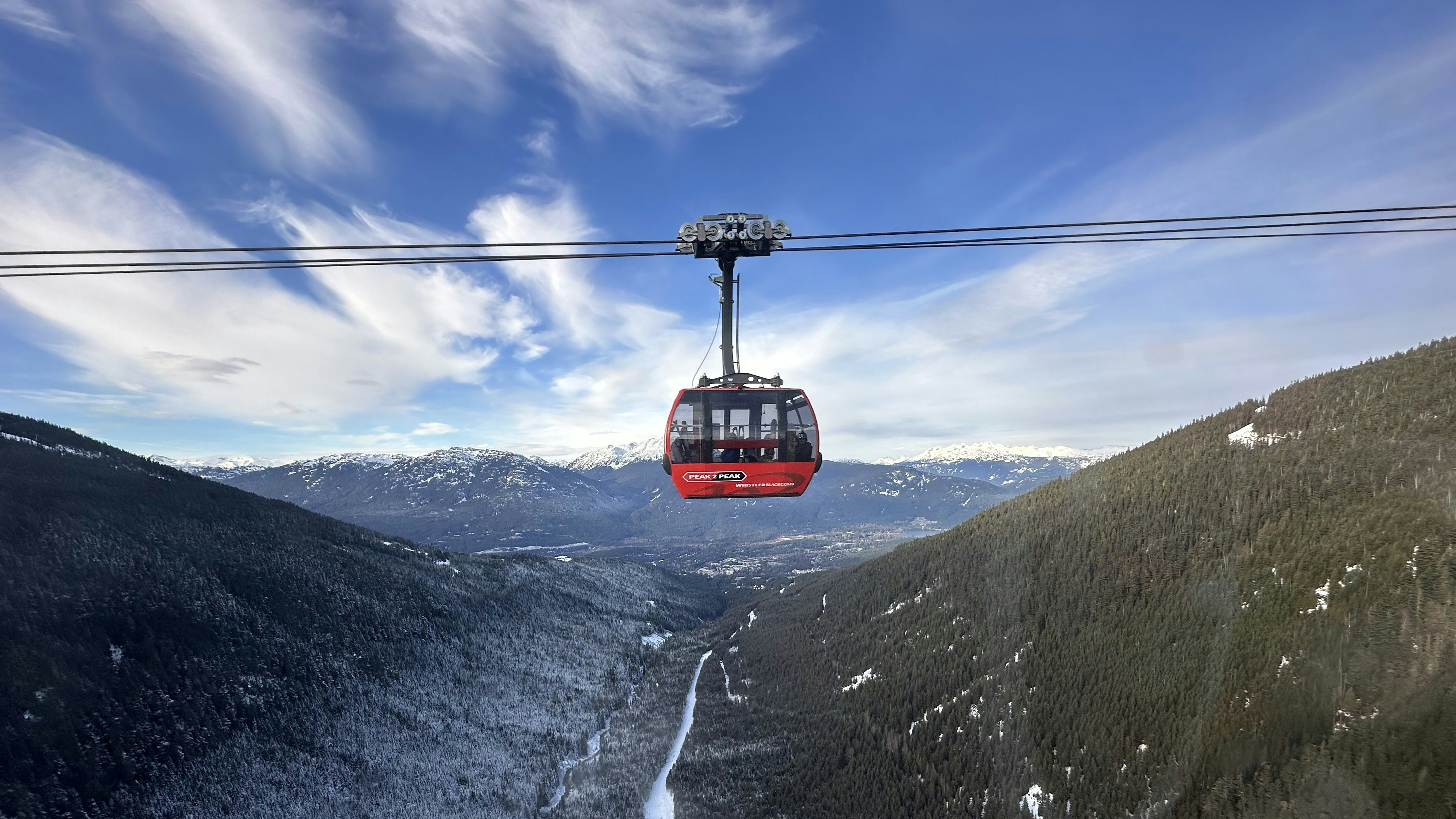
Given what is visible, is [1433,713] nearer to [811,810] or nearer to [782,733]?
[811,810]

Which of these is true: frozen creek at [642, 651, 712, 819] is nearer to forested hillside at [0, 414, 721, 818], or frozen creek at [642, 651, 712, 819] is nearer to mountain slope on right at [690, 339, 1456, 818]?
mountain slope on right at [690, 339, 1456, 818]

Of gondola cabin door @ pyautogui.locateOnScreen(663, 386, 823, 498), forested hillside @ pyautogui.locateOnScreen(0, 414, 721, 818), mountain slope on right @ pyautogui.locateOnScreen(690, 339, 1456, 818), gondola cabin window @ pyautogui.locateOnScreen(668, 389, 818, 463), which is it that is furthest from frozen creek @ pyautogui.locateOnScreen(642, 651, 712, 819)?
gondola cabin window @ pyautogui.locateOnScreen(668, 389, 818, 463)

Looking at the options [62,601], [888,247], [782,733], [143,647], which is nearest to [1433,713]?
[888,247]

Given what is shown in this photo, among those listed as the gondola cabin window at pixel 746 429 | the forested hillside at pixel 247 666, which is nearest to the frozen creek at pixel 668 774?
the forested hillside at pixel 247 666

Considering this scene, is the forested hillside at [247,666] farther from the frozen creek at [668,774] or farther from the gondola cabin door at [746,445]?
the gondola cabin door at [746,445]

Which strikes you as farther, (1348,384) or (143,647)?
(1348,384)

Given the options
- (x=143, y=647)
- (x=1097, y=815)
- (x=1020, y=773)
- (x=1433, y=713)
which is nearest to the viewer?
(x=1433, y=713)
